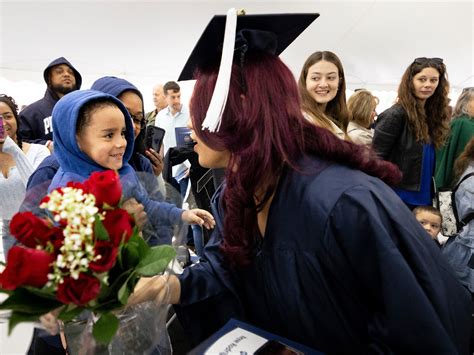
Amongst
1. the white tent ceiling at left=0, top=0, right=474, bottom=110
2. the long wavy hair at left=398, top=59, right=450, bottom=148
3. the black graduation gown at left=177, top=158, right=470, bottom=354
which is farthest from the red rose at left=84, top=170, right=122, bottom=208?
the white tent ceiling at left=0, top=0, right=474, bottom=110

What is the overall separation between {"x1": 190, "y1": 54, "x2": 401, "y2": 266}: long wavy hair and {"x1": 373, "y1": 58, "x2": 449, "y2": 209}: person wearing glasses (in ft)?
6.27

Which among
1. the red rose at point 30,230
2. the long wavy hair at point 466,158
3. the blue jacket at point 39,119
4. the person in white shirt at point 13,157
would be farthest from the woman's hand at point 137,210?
the long wavy hair at point 466,158

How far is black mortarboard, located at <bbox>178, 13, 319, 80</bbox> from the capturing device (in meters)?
0.92

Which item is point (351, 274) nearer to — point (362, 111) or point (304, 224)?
point (304, 224)

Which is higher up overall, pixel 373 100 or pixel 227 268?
pixel 373 100

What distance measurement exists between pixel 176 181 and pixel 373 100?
75.0 inches

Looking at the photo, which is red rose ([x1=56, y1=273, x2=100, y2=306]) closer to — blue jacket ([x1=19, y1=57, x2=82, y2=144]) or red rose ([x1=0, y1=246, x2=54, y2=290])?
red rose ([x1=0, y1=246, x2=54, y2=290])

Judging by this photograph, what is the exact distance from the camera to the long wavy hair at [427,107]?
2738 millimetres

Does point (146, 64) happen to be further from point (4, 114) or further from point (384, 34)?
point (4, 114)

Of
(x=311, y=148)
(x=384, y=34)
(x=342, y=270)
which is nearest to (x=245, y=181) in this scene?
(x=311, y=148)

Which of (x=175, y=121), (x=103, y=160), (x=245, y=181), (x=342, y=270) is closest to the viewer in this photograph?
(x=342, y=270)

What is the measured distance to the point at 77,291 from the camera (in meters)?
0.62

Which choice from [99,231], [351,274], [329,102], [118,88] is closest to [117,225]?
[99,231]

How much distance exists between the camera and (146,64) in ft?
30.8
